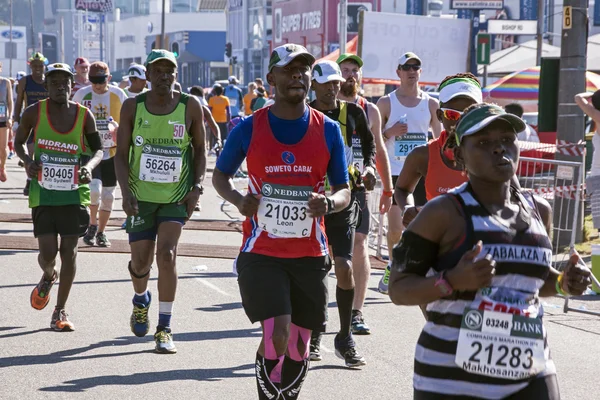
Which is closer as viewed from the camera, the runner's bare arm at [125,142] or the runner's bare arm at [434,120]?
the runner's bare arm at [125,142]

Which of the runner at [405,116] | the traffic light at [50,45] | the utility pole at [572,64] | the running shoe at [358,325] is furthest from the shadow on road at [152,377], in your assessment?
the traffic light at [50,45]

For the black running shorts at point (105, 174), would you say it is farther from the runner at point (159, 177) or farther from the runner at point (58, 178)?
the runner at point (159, 177)

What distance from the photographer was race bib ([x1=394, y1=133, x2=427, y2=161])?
407 inches

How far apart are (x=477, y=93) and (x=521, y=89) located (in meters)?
19.3

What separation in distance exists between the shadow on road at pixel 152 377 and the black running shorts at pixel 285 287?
1.52m

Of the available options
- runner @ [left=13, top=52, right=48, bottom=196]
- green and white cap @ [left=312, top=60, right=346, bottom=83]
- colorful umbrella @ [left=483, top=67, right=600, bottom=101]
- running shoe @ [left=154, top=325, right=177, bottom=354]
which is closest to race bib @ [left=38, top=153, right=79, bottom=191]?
running shoe @ [left=154, top=325, right=177, bottom=354]

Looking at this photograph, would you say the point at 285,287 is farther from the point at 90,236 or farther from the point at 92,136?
the point at 90,236

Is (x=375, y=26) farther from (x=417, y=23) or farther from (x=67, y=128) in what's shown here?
(x=67, y=128)

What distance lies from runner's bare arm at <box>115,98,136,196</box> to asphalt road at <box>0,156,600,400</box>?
117 cm

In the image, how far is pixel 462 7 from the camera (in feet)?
146

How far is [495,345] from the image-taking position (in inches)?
147

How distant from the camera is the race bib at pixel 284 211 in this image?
5750 mm

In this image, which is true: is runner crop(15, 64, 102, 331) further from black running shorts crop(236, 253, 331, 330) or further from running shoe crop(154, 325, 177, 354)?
black running shorts crop(236, 253, 331, 330)

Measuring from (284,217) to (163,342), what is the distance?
252 cm
